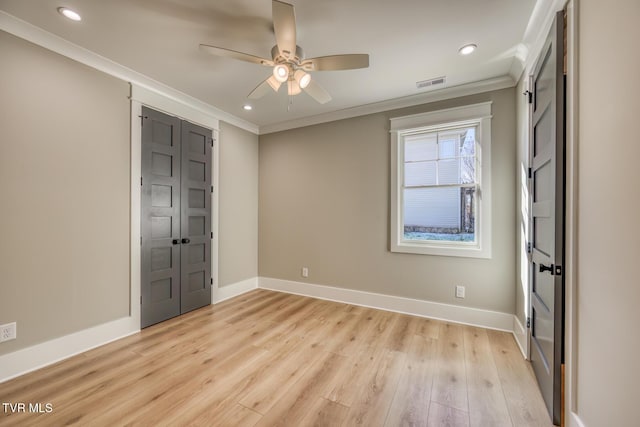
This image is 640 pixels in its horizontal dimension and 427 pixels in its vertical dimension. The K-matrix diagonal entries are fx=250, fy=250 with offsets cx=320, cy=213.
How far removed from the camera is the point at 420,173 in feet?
10.6

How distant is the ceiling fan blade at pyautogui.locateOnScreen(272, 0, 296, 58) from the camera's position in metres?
1.50

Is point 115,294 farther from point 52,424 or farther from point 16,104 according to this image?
point 16,104

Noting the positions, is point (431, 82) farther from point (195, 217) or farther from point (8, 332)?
point (8, 332)

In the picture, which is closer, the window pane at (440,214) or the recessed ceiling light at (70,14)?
the recessed ceiling light at (70,14)

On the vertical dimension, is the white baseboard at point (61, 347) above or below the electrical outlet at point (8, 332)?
below

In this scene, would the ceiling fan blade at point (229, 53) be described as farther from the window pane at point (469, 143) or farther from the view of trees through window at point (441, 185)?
the window pane at point (469, 143)

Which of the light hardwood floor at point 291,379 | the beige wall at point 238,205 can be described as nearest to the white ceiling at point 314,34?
the beige wall at point 238,205

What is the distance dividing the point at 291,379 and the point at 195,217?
2.38m

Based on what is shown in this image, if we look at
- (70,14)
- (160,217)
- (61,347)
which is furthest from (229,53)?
(61,347)

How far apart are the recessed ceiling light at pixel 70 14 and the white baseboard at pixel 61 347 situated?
2.59 m

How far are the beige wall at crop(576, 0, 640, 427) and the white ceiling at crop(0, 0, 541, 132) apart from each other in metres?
0.88

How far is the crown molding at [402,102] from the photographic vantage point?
2758mm

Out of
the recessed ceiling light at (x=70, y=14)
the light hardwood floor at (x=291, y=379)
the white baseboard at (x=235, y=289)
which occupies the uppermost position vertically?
the recessed ceiling light at (x=70, y=14)

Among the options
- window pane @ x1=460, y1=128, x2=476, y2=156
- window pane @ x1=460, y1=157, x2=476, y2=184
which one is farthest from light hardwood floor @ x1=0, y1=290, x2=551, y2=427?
window pane @ x1=460, y1=128, x2=476, y2=156
